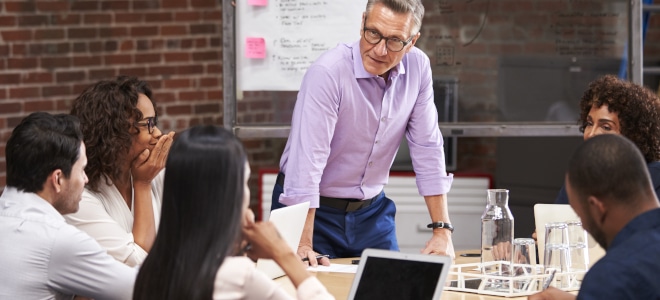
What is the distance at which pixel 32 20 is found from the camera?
4.88 m

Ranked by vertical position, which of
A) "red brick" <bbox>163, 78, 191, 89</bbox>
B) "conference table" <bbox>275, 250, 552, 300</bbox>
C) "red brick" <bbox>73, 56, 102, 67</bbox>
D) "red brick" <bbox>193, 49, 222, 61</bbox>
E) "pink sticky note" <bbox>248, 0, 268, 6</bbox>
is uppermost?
"pink sticky note" <bbox>248, 0, 268, 6</bbox>

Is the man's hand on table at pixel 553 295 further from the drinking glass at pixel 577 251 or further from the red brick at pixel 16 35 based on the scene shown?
the red brick at pixel 16 35

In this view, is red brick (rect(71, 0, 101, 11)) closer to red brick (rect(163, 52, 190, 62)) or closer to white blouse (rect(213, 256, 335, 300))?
red brick (rect(163, 52, 190, 62))

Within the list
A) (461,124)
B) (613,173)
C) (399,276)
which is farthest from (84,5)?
(613,173)

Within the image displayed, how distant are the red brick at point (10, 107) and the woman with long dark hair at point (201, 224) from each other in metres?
3.14

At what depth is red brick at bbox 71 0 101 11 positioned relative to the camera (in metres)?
5.02

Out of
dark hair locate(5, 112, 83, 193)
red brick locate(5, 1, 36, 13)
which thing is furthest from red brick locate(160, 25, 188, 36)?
dark hair locate(5, 112, 83, 193)

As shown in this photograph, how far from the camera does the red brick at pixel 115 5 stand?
511 cm

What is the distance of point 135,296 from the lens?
1.89 metres

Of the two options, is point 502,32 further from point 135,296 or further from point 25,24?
point 135,296

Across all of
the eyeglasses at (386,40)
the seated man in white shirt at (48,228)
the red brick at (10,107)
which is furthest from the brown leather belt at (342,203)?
the red brick at (10,107)

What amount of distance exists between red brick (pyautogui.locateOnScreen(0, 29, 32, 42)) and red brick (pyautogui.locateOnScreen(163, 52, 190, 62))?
72cm

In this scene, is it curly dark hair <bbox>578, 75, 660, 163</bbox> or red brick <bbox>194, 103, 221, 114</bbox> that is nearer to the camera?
curly dark hair <bbox>578, 75, 660, 163</bbox>

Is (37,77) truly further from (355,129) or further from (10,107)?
(355,129)
